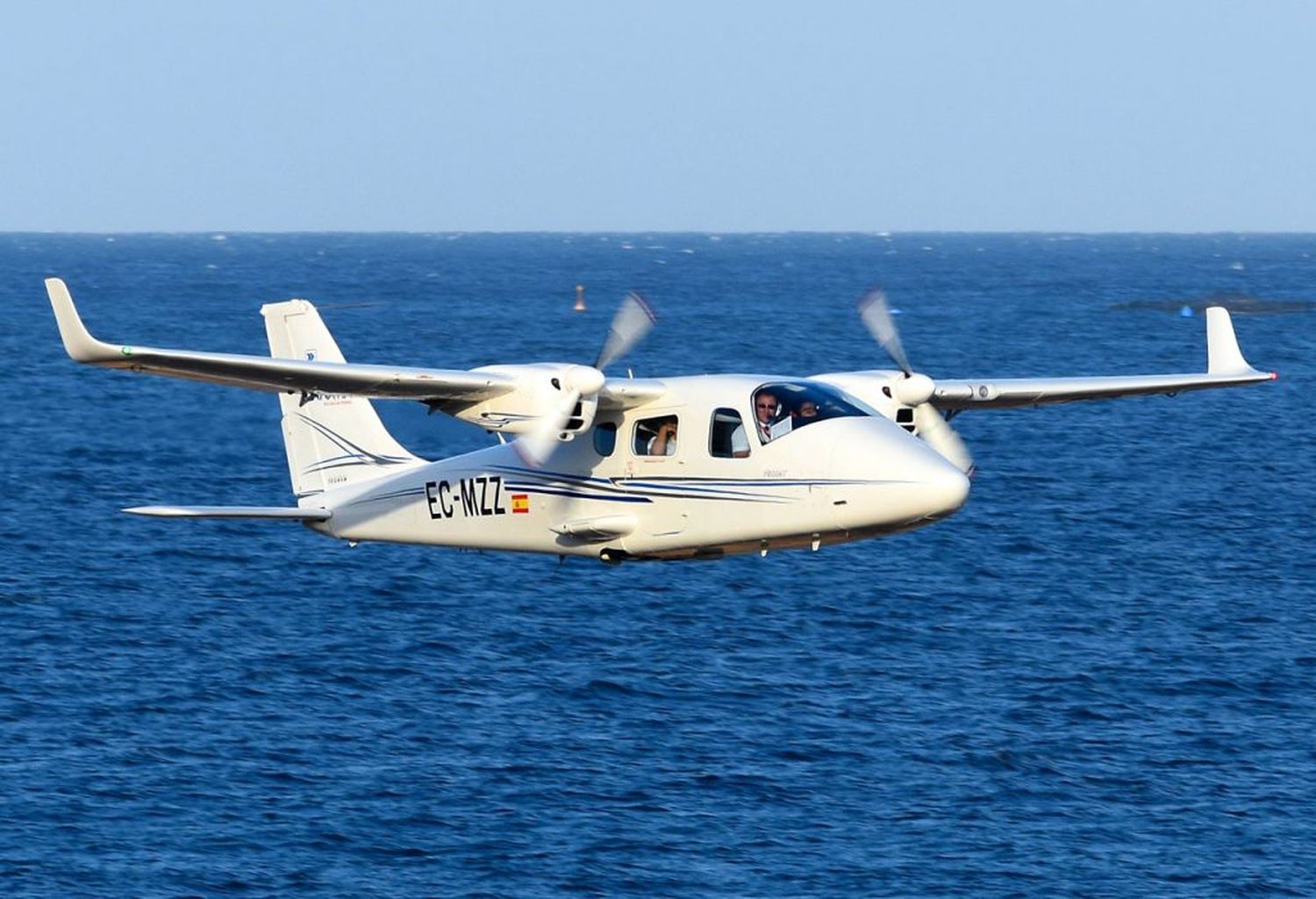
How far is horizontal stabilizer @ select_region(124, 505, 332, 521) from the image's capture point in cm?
3048

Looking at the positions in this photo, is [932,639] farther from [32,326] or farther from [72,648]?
[32,326]

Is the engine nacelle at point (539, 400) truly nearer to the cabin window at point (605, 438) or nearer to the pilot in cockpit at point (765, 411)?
the cabin window at point (605, 438)

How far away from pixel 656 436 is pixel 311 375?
561cm

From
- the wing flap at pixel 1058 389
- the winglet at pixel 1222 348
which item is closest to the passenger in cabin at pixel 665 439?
the wing flap at pixel 1058 389

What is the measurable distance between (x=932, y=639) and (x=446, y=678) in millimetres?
14893

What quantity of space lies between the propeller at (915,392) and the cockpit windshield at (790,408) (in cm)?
211

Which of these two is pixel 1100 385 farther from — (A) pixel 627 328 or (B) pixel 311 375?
(B) pixel 311 375

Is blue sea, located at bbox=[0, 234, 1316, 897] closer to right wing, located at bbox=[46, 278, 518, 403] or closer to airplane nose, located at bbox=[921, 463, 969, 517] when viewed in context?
right wing, located at bbox=[46, 278, 518, 403]

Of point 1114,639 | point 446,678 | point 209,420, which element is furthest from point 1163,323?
point 209,420

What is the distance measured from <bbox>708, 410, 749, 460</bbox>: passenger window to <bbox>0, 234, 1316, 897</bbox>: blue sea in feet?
16.4

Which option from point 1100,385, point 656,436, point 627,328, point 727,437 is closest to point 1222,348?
point 1100,385

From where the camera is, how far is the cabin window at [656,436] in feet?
96.5

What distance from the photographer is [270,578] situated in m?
65.9

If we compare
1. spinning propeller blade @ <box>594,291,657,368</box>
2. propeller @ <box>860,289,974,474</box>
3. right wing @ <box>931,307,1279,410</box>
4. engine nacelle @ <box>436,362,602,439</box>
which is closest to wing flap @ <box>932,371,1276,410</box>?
right wing @ <box>931,307,1279,410</box>
